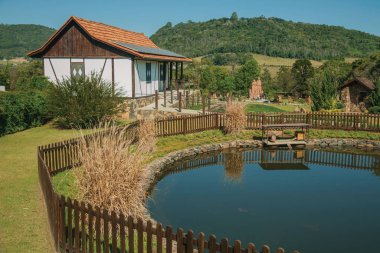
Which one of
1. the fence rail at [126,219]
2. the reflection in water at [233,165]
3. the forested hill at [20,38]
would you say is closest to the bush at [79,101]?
the fence rail at [126,219]

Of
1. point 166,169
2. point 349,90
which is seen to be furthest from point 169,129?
point 349,90

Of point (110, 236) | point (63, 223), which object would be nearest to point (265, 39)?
point (110, 236)

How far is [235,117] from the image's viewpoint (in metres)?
18.9

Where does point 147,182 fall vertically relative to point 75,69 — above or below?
below

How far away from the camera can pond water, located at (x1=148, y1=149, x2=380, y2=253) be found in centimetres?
823

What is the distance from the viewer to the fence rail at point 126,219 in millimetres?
4906

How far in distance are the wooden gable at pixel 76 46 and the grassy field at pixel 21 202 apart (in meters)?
10.4

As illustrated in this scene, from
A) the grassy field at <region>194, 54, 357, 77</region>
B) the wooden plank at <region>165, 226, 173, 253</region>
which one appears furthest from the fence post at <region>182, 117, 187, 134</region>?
the grassy field at <region>194, 54, 357, 77</region>

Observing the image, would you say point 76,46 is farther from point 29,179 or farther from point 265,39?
point 265,39

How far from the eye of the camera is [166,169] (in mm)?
14242

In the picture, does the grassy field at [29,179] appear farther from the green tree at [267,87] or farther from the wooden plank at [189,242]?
the green tree at [267,87]

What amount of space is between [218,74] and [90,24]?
19784mm

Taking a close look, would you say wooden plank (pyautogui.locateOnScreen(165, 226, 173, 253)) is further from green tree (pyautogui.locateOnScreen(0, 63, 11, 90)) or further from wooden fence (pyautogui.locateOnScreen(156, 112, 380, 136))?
green tree (pyautogui.locateOnScreen(0, 63, 11, 90))

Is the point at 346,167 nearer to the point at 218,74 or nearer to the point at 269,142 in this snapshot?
the point at 269,142
